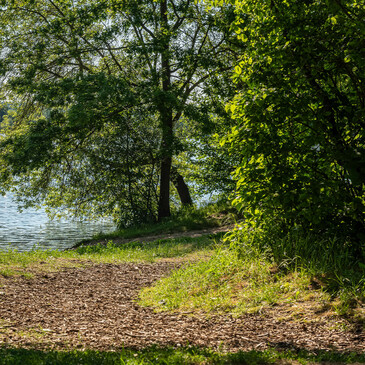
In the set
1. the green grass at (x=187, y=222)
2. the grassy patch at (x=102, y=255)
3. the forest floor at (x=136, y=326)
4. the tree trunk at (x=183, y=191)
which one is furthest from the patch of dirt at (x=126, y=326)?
the tree trunk at (x=183, y=191)

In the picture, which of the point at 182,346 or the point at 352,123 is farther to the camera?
the point at 352,123

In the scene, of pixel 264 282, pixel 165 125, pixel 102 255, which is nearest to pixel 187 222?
pixel 165 125

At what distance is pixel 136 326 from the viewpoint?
17.3 ft

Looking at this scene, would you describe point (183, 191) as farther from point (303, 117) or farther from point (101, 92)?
point (303, 117)

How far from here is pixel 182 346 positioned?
435 centimetres

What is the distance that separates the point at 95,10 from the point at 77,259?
9289 millimetres

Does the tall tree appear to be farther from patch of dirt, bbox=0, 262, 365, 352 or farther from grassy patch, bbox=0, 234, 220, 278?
patch of dirt, bbox=0, 262, 365, 352

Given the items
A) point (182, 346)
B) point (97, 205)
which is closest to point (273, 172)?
point (182, 346)

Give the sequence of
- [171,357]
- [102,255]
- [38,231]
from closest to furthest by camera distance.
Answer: [171,357], [102,255], [38,231]

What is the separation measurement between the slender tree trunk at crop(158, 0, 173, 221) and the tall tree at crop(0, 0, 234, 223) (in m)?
0.04

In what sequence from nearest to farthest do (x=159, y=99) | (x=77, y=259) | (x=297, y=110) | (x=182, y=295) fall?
(x=297, y=110) < (x=182, y=295) < (x=77, y=259) < (x=159, y=99)

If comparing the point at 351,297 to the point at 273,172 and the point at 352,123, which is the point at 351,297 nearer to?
the point at 273,172

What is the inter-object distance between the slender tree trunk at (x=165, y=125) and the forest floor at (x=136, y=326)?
31.6 feet

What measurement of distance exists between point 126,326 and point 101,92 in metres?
9.85
